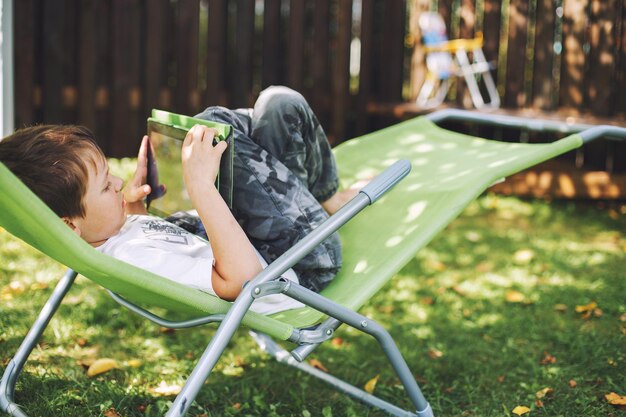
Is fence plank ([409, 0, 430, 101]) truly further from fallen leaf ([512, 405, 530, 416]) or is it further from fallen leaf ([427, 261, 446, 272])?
fallen leaf ([512, 405, 530, 416])

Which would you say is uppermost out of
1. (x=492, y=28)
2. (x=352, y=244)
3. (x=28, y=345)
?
(x=492, y=28)

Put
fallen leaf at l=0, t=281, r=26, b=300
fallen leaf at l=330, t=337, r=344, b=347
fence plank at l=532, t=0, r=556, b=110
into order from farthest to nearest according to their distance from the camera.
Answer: fence plank at l=532, t=0, r=556, b=110 → fallen leaf at l=0, t=281, r=26, b=300 → fallen leaf at l=330, t=337, r=344, b=347

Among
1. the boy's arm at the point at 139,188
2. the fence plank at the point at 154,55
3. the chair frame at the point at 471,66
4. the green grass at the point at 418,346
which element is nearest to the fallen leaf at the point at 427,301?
the green grass at the point at 418,346

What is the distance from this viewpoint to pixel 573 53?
199 inches

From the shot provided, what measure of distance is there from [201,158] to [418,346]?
4.84ft

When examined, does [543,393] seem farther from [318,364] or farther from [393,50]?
[393,50]

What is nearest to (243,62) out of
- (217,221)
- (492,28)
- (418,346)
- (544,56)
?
(492,28)

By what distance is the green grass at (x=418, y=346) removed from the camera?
8.10ft

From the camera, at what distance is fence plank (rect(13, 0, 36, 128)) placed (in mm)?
4723

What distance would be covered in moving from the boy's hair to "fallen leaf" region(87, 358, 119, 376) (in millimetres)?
918

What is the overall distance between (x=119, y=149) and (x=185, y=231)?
3.22 meters

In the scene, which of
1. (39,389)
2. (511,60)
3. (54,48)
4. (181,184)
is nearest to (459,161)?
(181,184)

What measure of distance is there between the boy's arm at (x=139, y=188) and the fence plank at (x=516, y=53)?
142 inches

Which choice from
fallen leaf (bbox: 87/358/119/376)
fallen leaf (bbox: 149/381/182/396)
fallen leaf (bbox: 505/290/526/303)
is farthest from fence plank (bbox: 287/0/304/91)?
fallen leaf (bbox: 149/381/182/396)
